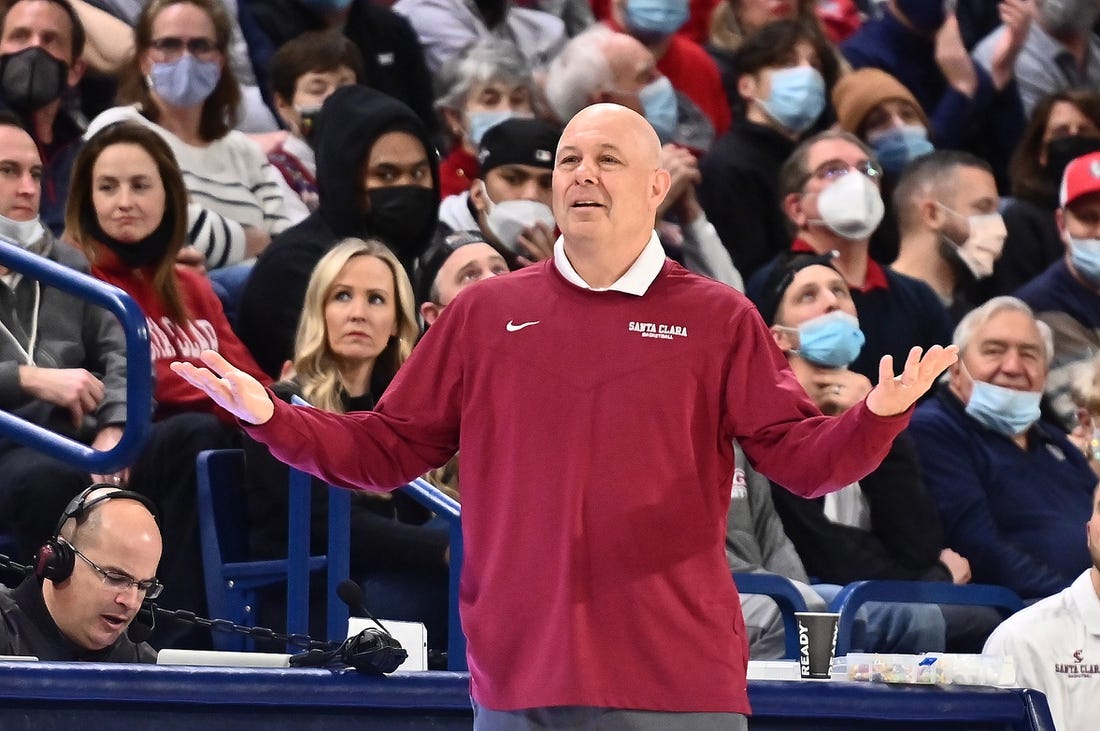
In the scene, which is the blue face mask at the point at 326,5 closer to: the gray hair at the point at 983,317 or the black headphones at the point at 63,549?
the gray hair at the point at 983,317

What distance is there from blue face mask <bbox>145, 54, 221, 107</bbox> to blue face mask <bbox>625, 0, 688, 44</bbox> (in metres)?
1.99

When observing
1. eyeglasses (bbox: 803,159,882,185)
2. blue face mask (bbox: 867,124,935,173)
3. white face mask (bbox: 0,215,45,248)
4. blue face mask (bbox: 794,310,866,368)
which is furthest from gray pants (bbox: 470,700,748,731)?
blue face mask (bbox: 867,124,935,173)

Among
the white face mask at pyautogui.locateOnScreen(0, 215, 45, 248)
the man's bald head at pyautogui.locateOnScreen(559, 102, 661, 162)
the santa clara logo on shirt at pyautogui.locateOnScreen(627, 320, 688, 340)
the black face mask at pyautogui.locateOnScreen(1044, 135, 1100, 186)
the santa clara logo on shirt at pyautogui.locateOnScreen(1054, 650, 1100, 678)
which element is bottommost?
the santa clara logo on shirt at pyautogui.locateOnScreen(1054, 650, 1100, 678)

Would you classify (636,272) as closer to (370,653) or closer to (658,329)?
(658,329)

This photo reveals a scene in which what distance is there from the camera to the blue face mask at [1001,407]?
20.5ft

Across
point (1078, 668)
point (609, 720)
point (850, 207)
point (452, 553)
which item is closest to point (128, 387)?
point (452, 553)

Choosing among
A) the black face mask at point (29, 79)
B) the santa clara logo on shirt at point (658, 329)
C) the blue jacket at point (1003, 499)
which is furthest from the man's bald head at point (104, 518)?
the blue jacket at point (1003, 499)

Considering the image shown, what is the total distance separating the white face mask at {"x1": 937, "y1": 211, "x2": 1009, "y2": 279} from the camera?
7.32 metres

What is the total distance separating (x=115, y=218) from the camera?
5.56 metres

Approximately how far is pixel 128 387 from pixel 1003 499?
3045 mm

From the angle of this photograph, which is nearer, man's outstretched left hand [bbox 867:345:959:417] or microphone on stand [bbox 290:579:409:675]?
man's outstretched left hand [bbox 867:345:959:417]

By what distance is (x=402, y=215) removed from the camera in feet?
20.3

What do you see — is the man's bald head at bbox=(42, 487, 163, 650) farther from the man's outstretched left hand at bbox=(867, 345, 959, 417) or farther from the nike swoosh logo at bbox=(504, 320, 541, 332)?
the man's outstretched left hand at bbox=(867, 345, 959, 417)

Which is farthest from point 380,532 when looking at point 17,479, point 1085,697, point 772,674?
point 1085,697
